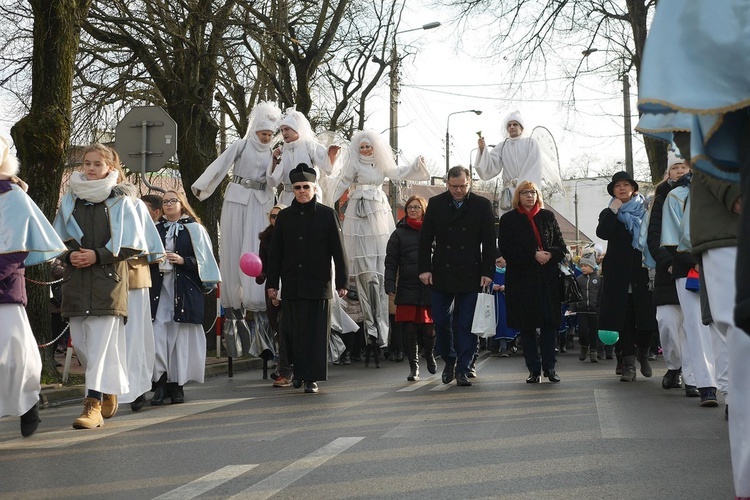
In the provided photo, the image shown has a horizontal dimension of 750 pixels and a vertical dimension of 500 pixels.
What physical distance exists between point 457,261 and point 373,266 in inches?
176

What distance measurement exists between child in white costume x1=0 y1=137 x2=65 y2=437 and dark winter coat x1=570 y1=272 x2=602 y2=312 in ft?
40.0

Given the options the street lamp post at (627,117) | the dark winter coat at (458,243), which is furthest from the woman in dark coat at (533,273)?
the street lamp post at (627,117)

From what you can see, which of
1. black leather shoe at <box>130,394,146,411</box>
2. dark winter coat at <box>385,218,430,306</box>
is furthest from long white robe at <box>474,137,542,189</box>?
black leather shoe at <box>130,394,146,411</box>

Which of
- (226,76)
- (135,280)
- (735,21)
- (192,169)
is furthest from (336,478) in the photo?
(226,76)

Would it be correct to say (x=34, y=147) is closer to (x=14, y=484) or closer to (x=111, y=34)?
(x=14, y=484)

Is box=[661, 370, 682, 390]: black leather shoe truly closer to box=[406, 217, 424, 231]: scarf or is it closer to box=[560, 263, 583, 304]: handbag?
box=[560, 263, 583, 304]: handbag

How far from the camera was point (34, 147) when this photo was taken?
39.4 ft

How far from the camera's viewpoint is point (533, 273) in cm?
1177

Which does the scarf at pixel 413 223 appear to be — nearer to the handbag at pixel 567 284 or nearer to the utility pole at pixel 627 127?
the handbag at pixel 567 284

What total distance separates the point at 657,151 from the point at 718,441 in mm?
14796

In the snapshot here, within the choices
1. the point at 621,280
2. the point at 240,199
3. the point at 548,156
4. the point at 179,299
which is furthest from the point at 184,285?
the point at 548,156

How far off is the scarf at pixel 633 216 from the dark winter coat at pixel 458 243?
1373 mm

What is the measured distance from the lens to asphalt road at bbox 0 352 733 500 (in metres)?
5.41

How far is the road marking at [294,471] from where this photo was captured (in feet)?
17.2
